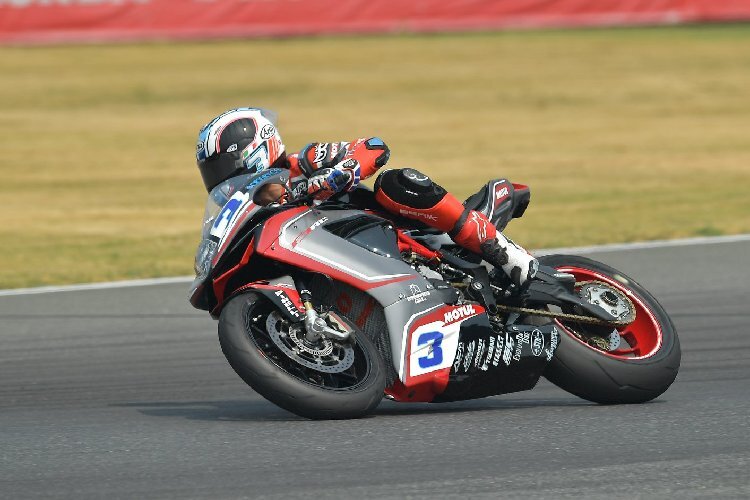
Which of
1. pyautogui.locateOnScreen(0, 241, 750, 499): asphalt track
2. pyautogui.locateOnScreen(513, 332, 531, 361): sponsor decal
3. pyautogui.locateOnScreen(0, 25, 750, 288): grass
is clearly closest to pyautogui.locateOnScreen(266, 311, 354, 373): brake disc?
pyautogui.locateOnScreen(0, 241, 750, 499): asphalt track

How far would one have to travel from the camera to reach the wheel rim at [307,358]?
5727 millimetres

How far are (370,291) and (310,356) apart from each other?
0.40m

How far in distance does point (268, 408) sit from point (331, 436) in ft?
3.55

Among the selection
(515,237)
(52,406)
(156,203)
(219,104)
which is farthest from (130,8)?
(52,406)

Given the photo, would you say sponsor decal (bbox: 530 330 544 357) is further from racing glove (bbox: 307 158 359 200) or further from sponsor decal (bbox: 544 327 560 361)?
racing glove (bbox: 307 158 359 200)

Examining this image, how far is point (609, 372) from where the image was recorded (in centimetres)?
613

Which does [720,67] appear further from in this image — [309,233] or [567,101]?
[309,233]

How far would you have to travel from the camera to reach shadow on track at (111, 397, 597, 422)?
20.3 feet

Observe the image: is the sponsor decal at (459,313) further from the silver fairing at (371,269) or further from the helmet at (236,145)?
the helmet at (236,145)

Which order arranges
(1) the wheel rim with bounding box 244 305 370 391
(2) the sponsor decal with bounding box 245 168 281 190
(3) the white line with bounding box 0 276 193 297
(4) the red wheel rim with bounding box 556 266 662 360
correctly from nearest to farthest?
1. (1) the wheel rim with bounding box 244 305 370 391
2. (2) the sponsor decal with bounding box 245 168 281 190
3. (4) the red wheel rim with bounding box 556 266 662 360
4. (3) the white line with bounding box 0 276 193 297

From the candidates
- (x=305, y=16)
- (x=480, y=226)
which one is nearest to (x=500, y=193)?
(x=480, y=226)

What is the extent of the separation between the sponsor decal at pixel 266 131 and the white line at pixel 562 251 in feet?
13.9

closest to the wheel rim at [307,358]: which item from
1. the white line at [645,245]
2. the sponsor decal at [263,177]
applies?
the sponsor decal at [263,177]

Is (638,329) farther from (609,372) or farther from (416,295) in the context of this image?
(416,295)
